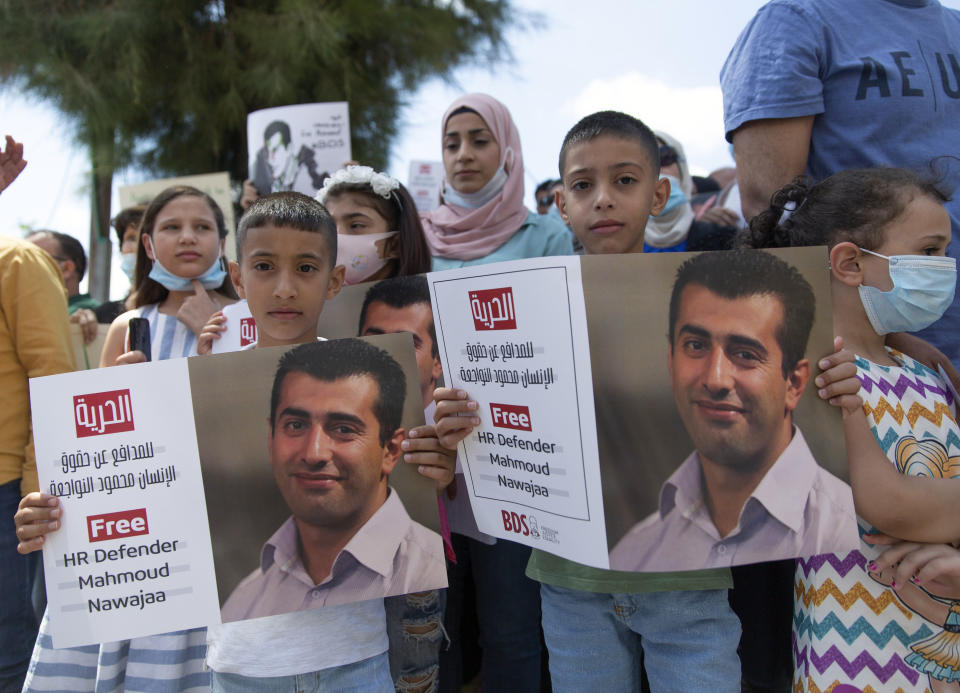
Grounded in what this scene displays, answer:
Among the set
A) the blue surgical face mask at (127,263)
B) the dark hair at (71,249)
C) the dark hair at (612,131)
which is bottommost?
the blue surgical face mask at (127,263)

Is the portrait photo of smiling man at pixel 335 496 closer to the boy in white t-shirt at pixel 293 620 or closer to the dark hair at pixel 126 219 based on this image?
the boy in white t-shirt at pixel 293 620

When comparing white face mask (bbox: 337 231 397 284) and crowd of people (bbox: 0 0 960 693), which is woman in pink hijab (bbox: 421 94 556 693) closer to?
crowd of people (bbox: 0 0 960 693)

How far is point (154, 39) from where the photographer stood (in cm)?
846

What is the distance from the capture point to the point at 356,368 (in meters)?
1.76

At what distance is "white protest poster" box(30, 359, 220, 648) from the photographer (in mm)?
1707

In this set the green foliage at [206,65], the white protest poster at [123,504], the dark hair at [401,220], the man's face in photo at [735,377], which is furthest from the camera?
the green foliage at [206,65]

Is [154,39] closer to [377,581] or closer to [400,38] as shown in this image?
[400,38]

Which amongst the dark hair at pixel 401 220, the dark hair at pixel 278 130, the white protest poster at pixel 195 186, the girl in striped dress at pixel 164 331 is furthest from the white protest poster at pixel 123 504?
the white protest poster at pixel 195 186

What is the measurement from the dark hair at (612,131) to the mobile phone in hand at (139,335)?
1.53 meters

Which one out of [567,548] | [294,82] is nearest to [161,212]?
[567,548]

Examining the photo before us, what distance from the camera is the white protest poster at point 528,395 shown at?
1.63 m

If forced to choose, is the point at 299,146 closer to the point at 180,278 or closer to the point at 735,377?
the point at 180,278

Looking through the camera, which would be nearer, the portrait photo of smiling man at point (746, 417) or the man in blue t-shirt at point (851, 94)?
the portrait photo of smiling man at point (746, 417)

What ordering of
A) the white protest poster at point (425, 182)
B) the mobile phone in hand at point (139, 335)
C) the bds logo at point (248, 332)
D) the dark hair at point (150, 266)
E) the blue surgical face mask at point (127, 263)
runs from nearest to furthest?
the bds logo at point (248, 332)
the mobile phone in hand at point (139, 335)
the dark hair at point (150, 266)
the blue surgical face mask at point (127, 263)
the white protest poster at point (425, 182)
